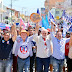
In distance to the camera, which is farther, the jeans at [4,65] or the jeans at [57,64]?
the jeans at [57,64]

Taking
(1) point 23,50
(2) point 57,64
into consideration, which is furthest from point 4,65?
(2) point 57,64

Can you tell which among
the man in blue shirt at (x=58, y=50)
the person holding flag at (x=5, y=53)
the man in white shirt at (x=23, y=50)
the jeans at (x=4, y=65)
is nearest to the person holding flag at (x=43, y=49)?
the man in blue shirt at (x=58, y=50)

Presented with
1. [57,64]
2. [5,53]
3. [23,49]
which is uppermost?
[23,49]

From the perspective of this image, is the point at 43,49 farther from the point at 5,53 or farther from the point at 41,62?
the point at 5,53

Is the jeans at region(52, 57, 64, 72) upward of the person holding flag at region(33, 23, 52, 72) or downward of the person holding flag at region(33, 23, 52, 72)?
downward

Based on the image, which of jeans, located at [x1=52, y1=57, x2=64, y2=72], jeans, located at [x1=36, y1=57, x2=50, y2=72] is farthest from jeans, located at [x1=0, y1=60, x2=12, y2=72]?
jeans, located at [x1=52, y1=57, x2=64, y2=72]

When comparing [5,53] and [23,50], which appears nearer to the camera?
[5,53]

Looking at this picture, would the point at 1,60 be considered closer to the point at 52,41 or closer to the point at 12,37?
the point at 12,37

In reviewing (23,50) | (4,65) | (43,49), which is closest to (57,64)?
(43,49)

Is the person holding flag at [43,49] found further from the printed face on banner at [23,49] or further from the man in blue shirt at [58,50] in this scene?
the printed face on banner at [23,49]

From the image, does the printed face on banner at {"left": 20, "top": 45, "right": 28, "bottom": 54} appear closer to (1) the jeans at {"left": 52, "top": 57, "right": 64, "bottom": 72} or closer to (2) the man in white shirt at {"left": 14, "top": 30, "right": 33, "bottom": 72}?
(2) the man in white shirt at {"left": 14, "top": 30, "right": 33, "bottom": 72}

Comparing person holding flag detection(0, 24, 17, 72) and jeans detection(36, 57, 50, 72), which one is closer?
person holding flag detection(0, 24, 17, 72)

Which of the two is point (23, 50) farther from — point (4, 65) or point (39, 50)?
point (4, 65)

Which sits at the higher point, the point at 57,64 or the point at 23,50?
the point at 23,50
